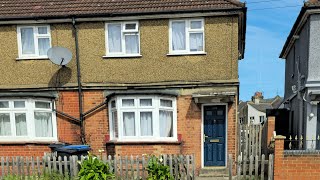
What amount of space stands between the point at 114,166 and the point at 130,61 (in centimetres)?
344

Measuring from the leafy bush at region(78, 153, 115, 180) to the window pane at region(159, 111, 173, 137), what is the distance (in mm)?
2746

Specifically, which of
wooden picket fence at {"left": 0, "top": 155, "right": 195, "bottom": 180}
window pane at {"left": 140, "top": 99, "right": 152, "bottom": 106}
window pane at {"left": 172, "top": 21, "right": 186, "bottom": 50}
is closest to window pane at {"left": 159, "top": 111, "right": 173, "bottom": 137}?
window pane at {"left": 140, "top": 99, "right": 152, "bottom": 106}

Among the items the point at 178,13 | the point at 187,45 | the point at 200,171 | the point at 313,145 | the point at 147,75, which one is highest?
the point at 178,13

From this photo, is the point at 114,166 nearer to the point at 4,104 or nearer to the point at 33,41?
the point at 4,104

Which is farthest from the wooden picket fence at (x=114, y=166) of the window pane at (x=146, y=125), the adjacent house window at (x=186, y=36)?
the adjacent house window at (x=186, y=36)

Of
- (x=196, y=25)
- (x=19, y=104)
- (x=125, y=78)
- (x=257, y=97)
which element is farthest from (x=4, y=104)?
(x=257, y=97)

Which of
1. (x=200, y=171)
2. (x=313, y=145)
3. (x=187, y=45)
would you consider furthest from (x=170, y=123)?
(x=313, y=145)

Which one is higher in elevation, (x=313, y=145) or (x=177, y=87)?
(x=177, y=87)

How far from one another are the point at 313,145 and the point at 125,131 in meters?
5.73

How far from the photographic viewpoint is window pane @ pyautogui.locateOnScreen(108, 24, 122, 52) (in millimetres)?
9031

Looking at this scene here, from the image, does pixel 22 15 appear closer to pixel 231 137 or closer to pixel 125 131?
pixel 125 131

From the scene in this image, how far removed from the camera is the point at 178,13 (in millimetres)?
8594

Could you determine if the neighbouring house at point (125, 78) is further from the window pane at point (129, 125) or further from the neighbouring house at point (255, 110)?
the neighbouring house at point (255, 110)

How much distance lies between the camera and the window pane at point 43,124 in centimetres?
914
